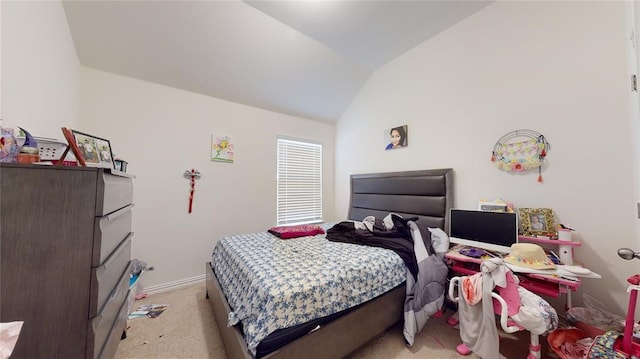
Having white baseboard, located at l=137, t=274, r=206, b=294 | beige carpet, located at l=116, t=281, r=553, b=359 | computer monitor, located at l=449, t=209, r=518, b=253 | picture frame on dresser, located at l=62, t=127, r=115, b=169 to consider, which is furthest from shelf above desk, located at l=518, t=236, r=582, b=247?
white baseboard, located at l=137, t=274, r=206, b=294

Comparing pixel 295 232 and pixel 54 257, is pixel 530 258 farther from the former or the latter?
pixel 54 257

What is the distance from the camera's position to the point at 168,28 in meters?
2.20

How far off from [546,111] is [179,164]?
4.00 metres

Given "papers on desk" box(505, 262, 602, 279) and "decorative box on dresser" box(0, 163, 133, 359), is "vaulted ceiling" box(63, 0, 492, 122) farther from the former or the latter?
"papers on desk" box(505, 262, 602, 279)

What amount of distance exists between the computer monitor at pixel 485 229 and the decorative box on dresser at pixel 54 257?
106 inches

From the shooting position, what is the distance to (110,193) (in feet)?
3.71

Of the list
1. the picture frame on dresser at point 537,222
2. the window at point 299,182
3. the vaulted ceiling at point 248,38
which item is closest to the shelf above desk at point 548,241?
the picture frame on dresser at point 537,222

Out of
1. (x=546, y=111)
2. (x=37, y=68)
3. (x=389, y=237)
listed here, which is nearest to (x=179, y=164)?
(x=37, y=68)

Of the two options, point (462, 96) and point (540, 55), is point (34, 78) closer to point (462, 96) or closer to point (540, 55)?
point (462, 96)

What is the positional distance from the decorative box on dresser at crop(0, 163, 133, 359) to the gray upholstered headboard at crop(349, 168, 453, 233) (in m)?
2.85

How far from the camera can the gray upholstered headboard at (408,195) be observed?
2496mm

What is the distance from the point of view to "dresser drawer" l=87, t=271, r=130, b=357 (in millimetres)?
973

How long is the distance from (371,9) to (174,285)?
4.03 m

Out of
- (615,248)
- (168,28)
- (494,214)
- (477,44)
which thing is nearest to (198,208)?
(168,28)
